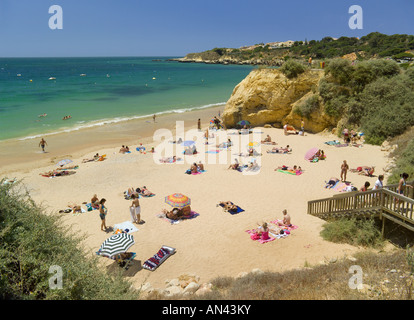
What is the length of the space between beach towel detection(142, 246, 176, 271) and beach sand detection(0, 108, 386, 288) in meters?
0.16

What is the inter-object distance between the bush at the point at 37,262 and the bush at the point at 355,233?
22.3ft

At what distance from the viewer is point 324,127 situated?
24.0 m

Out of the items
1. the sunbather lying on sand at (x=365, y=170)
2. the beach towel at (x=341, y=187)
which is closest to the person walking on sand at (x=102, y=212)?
the beach towel at (x=341, y=187)

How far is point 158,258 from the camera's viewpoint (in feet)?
31.0

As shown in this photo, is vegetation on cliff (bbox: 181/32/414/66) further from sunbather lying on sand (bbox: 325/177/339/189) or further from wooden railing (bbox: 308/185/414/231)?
wooden railing (bbox: 308/185/414/231)

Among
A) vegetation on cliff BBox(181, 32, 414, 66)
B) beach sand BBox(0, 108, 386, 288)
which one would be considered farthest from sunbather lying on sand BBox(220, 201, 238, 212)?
vegetation on cliff BBox(181, 32, 414, 66)

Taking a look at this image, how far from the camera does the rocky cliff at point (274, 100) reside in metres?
24.5

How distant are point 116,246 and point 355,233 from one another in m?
7.69

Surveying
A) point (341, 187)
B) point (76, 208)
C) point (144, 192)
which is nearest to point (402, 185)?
point (341, 187)

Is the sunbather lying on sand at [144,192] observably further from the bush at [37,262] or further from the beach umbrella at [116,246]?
the bush at [37,262]

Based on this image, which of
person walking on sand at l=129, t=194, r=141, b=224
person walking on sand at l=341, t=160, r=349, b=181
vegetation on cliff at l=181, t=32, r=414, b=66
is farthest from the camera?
vegetation on cliff at l=181, t=32, r=414, b=66

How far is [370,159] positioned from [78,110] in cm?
3359

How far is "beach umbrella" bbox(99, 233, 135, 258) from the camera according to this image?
9013mm

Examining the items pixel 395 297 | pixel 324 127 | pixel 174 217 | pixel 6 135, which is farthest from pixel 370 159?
pixel 6 135
